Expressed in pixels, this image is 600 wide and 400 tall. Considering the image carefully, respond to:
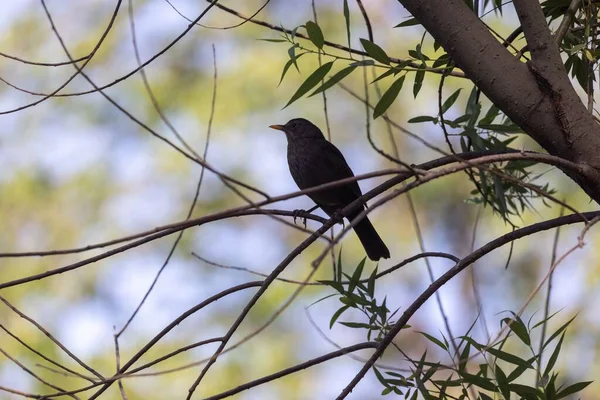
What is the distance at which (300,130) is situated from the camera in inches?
213

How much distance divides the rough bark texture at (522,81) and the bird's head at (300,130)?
10.7ft

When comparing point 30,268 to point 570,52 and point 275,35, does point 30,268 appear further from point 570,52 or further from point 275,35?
point 570,52

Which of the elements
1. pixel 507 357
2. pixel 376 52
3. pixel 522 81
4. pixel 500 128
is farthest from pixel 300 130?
pixel 522 81

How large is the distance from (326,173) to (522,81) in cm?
291

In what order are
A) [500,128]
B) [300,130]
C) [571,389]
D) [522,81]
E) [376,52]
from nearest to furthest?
[522,81] < [571,389] < [376,52] < [500,128] < [300,130]

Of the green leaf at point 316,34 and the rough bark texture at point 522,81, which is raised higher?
the green leaf at point 316,34

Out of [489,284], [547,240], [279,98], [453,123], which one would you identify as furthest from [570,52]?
[489,284]

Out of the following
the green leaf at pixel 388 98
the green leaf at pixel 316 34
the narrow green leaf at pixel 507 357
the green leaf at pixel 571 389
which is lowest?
the green leaf at pixel 571 389

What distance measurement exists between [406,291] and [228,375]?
2779 mm

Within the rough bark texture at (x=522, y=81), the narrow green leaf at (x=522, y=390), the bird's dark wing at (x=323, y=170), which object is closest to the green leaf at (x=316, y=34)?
the rough bark texture at (x=522, y=81)

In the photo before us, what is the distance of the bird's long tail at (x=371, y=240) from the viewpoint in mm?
4672

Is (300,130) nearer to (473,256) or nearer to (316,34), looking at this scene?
(316,34)

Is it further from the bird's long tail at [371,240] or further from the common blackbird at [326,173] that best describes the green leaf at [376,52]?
the bird's long tail at [371,240]

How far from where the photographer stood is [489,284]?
33.0 ft
